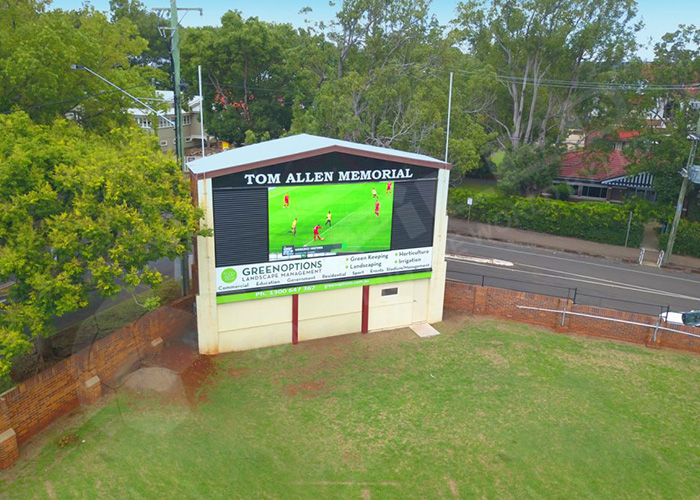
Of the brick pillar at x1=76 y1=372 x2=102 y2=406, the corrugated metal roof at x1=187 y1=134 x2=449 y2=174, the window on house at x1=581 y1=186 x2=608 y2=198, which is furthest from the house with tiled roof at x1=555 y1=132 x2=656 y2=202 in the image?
the brick pillar at x1=76 y1=372 x2=102 y2=406

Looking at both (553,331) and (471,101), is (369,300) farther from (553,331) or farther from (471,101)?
(471,101)

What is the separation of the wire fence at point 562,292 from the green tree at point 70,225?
14.5 m

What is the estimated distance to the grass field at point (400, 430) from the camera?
1424 cm

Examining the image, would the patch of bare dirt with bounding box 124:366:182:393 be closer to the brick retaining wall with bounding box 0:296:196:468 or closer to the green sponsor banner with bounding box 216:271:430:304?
A: the brick retaining wall with bounding box 0:296:196:468

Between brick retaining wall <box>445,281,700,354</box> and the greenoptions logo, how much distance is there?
9.50 metres

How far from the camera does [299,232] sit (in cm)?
2047

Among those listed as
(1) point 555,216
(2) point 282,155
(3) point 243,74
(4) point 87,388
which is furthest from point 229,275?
(3) point 243,74

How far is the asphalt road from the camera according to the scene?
2794cm

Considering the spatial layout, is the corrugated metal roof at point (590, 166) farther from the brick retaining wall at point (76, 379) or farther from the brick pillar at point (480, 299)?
the brick retaining wall at point (76, 379)

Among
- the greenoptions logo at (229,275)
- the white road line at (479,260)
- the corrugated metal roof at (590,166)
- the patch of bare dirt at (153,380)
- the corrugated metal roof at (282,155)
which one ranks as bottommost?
the white road line at (479,260)

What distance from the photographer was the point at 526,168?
140 ft

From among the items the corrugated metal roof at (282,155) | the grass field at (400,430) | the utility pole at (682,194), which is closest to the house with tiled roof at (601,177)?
the utility pole at (682,194)

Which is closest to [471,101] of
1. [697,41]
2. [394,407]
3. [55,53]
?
[697,41]

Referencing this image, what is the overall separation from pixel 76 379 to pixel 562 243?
30473 millimetres
